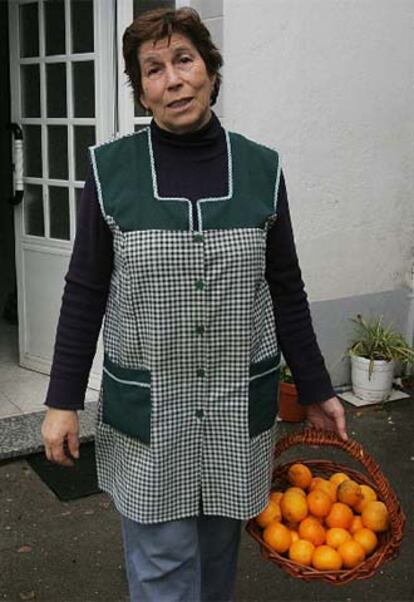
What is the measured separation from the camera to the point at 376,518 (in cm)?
231

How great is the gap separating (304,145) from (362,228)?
0.72 metres

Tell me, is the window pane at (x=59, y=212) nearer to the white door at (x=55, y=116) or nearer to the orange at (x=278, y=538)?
the white door at (x=55, y=116)

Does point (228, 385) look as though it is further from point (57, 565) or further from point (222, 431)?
point (57, 565)

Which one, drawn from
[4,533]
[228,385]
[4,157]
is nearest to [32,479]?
[4,533]

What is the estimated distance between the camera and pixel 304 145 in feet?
15.5

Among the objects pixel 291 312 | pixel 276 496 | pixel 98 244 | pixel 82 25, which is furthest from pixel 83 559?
pixel 82 25

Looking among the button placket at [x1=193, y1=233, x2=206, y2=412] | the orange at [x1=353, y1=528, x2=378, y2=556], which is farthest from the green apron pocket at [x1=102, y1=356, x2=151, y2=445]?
the orange at [x1=353, y1=528, x2=378, y2=556]

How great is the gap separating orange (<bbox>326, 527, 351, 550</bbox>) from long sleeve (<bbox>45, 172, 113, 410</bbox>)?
0.77 meters

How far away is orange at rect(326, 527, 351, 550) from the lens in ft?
7.36

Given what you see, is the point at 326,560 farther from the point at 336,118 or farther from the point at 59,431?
the point at 336,118

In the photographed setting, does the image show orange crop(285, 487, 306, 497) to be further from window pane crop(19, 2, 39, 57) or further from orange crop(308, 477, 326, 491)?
window pane crop(19, 2, 39, 57)

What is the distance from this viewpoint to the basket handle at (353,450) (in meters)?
2.28

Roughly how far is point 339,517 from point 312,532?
0.10 m

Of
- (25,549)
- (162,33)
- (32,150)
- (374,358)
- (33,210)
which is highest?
(162,33)
